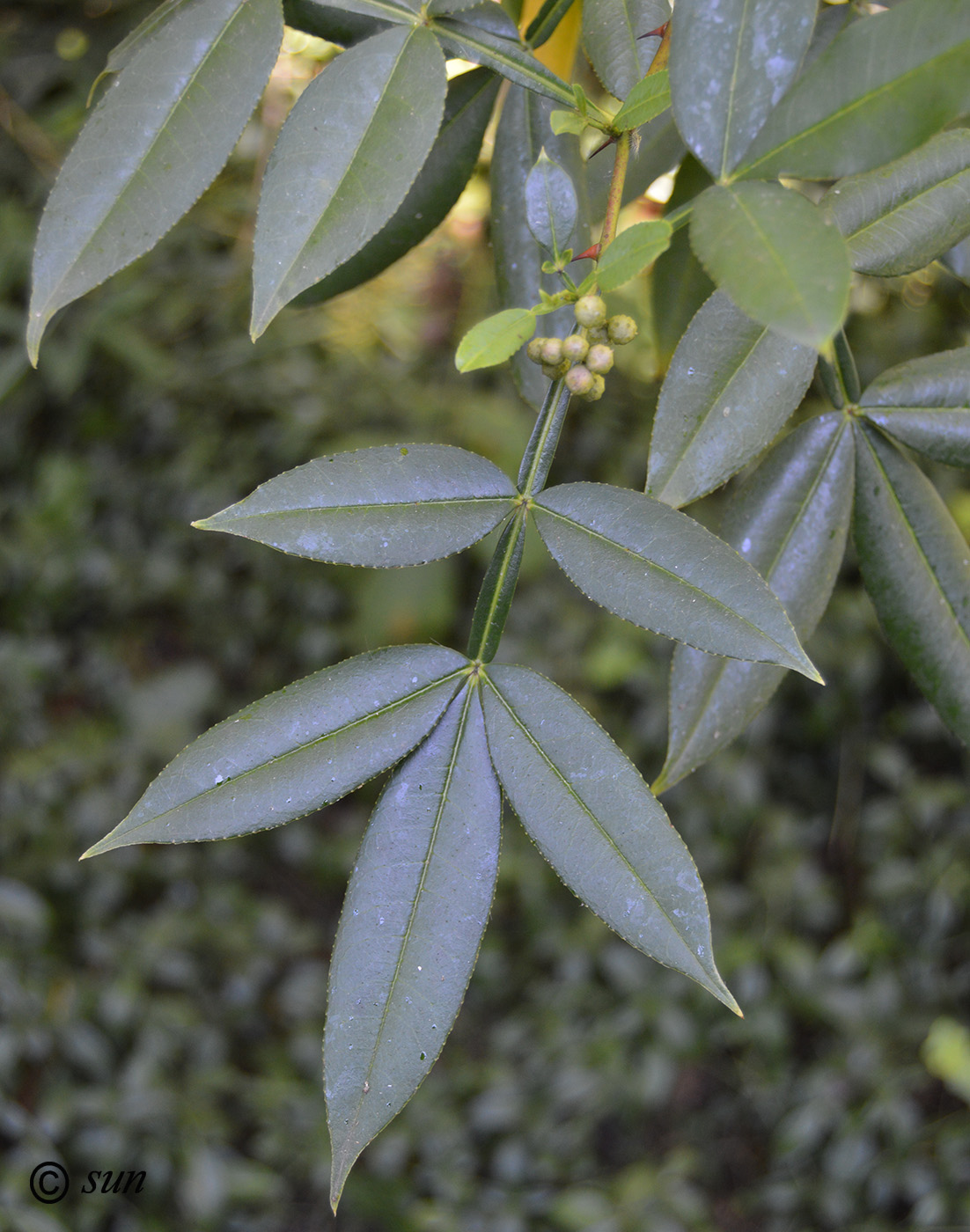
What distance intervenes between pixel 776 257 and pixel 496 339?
15cm

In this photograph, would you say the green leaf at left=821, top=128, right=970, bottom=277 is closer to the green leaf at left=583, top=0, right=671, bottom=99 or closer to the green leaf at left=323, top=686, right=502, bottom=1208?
the green leaf at left=583, top=0, right=671, bottom=99

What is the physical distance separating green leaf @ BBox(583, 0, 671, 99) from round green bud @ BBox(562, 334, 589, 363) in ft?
0.47

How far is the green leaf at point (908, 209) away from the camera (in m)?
0.50

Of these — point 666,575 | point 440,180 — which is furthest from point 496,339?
point 440,180

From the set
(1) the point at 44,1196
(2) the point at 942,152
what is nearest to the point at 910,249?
(2) the point at 942,152

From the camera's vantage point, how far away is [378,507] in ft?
1.49

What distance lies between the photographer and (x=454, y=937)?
0.43m

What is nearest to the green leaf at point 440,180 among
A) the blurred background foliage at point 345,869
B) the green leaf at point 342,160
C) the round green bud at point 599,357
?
the green leaf at point 342,160

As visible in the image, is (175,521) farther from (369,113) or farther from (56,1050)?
(369,113)

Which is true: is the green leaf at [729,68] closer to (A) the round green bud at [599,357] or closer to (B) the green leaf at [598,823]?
(A) the round green bud at [599,357]

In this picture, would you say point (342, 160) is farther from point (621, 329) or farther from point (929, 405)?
point (929, 405)

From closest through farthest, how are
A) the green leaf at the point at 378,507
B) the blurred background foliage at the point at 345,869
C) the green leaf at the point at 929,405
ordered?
the green leaf at the point at 378,507 < the green leaf at the point at 929,405 < the blurred background foliage at the point at 345,869

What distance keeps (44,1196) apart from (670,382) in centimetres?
178

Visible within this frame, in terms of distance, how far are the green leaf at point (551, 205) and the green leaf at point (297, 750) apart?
22 cm
